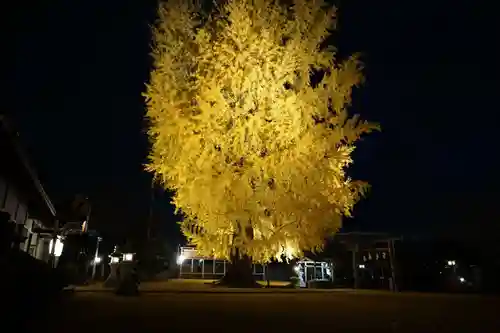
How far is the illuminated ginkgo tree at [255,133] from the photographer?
384 inches

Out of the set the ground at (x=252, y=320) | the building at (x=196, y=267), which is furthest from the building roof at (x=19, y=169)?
the building at (x=196, y=267)

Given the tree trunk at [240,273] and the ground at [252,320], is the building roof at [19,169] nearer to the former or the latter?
the ground at [252,320]

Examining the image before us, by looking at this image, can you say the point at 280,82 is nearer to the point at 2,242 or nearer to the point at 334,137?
the point at 334,137

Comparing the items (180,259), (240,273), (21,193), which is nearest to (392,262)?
(240,273)

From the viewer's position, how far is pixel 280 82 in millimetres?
10562

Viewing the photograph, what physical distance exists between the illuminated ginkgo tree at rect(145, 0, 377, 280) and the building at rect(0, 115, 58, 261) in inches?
133

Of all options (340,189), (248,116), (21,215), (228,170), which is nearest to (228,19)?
(248,116)

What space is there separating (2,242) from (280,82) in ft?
25.7

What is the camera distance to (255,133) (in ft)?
32.2

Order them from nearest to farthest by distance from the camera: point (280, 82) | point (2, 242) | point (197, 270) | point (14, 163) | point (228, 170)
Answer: point (2, 242) < point (14, 163) < point (228, 170) < point (280, 82) < point (197, 270)

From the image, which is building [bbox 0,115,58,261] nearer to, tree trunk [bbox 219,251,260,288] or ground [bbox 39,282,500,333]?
ground [bbox 39,282,500,333]

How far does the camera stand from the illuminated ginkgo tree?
9758 millimetres

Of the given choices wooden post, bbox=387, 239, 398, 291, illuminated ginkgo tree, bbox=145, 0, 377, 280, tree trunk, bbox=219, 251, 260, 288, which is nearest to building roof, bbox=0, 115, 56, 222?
illuminated ginkgo tree, bbox=145, 0, 377, 280

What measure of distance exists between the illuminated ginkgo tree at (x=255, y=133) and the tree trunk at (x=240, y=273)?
0.34 meters
